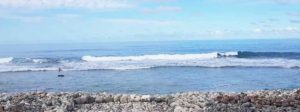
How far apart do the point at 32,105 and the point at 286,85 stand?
13037 mm

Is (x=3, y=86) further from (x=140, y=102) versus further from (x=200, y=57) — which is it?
(x=200, y=57)

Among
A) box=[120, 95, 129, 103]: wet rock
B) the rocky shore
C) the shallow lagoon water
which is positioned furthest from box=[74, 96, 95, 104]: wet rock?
the shallow lagoon water

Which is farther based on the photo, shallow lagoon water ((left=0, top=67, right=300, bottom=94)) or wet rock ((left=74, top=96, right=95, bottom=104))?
shallow lagoon water ((left=0, top=67, right=300, bottom=94))

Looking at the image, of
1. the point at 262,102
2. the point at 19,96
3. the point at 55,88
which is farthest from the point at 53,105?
the point at 55,88

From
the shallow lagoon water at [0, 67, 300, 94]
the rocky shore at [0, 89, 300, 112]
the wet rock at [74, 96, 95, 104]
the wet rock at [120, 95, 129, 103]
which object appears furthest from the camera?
the shallow lagoon water at [0, 67, 300, 94]

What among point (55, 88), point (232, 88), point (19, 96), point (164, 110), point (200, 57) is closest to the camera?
point (164, 110)

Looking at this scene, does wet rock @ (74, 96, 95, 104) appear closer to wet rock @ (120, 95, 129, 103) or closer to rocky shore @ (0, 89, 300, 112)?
rocky shore @ (0, 89, 300, 112)

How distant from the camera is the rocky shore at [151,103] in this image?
11320 mm

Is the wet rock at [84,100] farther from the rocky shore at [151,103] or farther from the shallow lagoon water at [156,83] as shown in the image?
the shallow lagoon water at [156,83]

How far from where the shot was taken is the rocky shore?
11320 millimetres

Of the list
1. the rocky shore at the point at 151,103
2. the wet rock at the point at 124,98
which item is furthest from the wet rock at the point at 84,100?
the wet rock at the point at 124,98

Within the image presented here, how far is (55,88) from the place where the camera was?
2217cm

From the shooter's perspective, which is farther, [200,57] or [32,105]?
[200,57]

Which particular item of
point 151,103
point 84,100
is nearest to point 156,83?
point 84,100
